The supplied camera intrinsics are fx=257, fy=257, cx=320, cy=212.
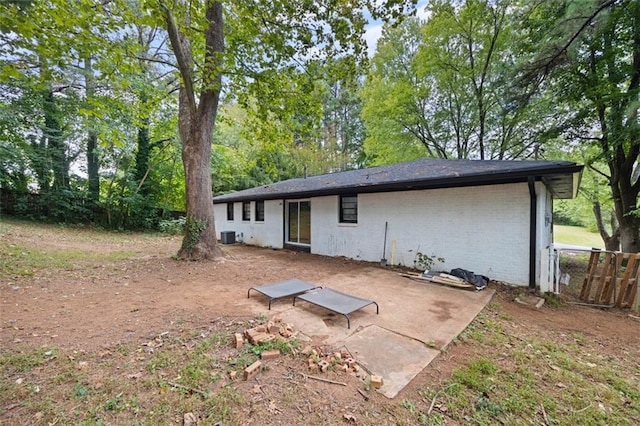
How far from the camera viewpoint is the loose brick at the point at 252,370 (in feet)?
7.37

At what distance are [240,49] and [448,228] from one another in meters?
7.00

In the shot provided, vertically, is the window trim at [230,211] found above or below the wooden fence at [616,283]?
above

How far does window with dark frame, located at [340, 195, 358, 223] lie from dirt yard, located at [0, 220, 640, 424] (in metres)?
3.87

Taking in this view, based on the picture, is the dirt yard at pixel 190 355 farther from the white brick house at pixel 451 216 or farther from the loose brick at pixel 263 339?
the white brick house at pixel 451 216

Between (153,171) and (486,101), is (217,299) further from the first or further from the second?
(153,171)

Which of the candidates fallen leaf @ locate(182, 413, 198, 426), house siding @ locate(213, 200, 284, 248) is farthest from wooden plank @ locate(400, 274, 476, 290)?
house siding @ locate(213, 200, 284, 248)

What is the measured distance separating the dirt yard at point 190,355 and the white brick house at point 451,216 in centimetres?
94

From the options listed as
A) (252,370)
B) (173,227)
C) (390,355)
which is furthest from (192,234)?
(173,227)

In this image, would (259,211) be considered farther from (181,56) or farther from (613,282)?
(613,282)

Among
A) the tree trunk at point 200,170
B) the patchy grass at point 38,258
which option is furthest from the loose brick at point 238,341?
the patchy grass at point 38,258

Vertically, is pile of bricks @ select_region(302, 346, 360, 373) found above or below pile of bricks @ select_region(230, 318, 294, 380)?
below

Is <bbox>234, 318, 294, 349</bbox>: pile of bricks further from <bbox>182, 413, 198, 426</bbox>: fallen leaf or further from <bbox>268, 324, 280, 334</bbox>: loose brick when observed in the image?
<bbox>182, 413, 198, 426</bbox>: fallen leaf

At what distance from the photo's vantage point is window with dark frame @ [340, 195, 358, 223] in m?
8.41

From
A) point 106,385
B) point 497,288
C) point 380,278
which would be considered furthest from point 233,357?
point 497,288
